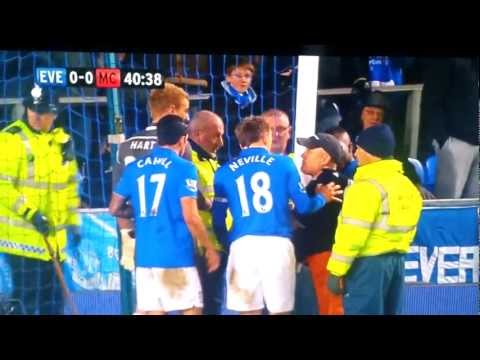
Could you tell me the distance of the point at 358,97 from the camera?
496cm

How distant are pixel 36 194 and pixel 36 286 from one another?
481 millimetres

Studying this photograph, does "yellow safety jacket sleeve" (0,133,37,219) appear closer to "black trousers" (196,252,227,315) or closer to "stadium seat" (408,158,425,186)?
"black trousers" (196,252,227,315)

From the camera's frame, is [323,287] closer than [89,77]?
No

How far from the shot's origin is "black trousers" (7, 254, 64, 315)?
4.96m

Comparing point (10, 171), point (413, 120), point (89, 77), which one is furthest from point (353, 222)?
point (10, 171)

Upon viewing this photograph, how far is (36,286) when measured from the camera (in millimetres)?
4980

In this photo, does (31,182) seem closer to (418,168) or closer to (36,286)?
(36,286)

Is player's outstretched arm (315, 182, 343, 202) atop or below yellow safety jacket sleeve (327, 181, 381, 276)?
atop

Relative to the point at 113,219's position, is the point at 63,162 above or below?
above

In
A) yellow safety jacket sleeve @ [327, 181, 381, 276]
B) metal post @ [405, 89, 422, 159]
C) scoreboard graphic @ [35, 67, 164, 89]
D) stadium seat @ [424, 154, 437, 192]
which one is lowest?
yellow safety jacket sleeve @ [327, 181, 381, 276]

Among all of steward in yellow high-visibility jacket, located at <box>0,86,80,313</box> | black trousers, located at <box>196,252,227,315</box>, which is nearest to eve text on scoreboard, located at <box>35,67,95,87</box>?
steward in yellow high-visibility jacket, located at <box>0,86,80,313</box>
